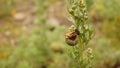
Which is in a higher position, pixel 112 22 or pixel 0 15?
pixel 0 15

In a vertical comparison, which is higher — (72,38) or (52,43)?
(52,43)

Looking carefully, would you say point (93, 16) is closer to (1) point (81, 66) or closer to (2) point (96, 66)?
(2) point (96, 66)

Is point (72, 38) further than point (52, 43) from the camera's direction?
No

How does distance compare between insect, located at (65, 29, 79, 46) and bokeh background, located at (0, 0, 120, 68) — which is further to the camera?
bokeh background, located at (0, 0, 120, 68)

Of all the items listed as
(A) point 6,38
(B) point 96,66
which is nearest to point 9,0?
(A) point 6,38

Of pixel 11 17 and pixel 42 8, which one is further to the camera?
pixel 11 17

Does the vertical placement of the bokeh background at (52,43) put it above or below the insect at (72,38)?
above

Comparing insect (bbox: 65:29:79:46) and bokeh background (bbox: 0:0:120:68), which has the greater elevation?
bokeh background (bbox: 0:0:120:68)

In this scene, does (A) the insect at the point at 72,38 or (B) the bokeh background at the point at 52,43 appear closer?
(A) the insect at the point at 72,38
